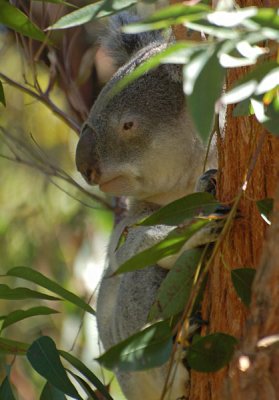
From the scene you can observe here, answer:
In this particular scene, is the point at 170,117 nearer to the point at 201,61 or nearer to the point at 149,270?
the point at 149,270

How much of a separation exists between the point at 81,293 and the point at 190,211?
8.61 ft

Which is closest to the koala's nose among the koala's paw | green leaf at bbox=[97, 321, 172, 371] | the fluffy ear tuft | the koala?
the koala

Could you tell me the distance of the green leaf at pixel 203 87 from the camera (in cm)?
98

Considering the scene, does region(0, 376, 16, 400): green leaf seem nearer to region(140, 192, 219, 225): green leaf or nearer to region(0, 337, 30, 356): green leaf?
region(0, 337, 30, 356): green leaf

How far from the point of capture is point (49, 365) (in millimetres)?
1595

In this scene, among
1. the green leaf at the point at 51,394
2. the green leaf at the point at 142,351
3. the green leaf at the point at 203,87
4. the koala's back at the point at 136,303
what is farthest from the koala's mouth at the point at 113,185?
the green leaf at the point at 203,87

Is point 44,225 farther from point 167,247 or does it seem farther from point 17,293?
point 167,247

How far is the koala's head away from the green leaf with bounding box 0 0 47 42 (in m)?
0.62

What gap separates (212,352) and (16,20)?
2.66 feet

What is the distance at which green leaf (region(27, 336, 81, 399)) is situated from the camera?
1.57 m

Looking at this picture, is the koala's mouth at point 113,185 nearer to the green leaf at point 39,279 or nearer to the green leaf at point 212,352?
the green leaf at point 39,279

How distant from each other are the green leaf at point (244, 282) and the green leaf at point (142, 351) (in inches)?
4.8

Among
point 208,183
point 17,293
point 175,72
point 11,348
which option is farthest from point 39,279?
point 175,72

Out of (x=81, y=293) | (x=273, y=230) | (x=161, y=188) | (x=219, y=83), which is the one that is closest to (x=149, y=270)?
(x=161, y=188)
